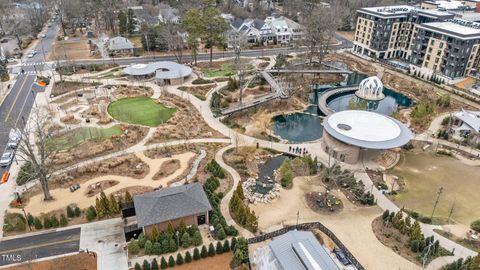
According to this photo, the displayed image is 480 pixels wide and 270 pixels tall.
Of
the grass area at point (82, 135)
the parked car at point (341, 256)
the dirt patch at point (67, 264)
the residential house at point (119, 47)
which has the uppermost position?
the residential house at point (119, 47)

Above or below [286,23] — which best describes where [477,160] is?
below

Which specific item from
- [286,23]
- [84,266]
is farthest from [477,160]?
[286,23]

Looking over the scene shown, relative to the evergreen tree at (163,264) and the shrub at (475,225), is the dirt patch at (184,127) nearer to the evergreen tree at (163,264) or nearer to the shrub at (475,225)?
the evergreen tree at (163,264)

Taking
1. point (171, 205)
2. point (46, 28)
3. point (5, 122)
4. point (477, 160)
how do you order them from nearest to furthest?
point (171, 205), point (477, 160), point (5, 122), point (46, 28)

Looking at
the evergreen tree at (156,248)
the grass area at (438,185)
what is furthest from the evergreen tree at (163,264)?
the grass area at (438,185)

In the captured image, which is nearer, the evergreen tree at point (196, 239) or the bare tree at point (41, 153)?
the evergreen tree at point (196, 239)

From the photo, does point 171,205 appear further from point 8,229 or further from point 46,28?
point 46,28
